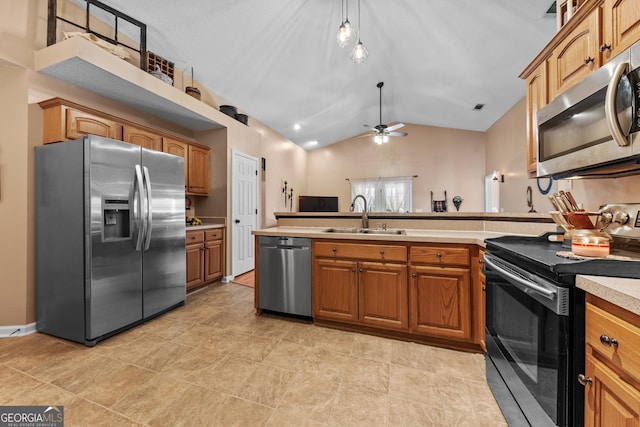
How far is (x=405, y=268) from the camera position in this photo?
2113 mm

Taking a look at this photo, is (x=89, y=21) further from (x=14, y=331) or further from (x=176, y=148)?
(x=14, y=331)

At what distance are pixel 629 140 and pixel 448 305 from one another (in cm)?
142

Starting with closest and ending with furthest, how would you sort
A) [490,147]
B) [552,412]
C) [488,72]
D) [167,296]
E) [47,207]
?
[552,412] < [47,207] < [167,296] < [488,72] < [490,147]

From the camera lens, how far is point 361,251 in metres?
2.25

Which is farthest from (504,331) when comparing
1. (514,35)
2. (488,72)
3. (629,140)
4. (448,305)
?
(488,72)

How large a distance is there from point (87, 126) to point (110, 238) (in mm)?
1252

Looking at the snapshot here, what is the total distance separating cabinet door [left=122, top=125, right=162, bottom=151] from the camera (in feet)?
9.70

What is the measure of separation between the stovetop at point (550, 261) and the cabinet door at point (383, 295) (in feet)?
2.57

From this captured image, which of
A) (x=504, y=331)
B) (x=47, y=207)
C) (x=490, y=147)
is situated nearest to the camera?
(x=504, y=331)

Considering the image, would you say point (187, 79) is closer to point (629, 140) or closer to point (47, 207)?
point (47, 207)

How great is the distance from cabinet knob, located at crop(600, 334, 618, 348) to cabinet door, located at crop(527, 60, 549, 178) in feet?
4.03

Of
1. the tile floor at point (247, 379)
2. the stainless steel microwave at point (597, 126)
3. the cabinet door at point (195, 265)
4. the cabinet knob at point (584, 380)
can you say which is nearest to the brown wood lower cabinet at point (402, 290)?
the tile floor at point (247, 379)

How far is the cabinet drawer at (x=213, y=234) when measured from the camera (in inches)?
145

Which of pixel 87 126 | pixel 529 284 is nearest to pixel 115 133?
pixel 87 126
